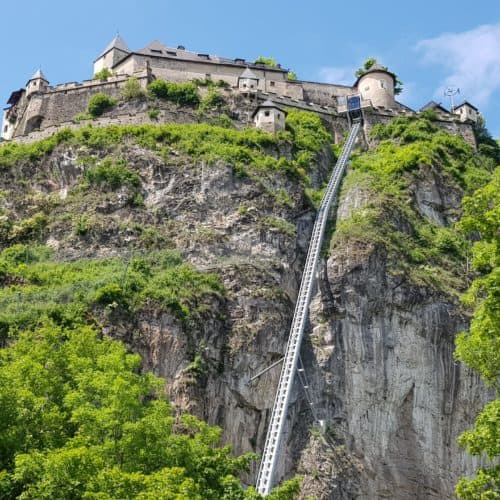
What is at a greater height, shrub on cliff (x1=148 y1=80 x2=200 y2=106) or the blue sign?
the blue sign

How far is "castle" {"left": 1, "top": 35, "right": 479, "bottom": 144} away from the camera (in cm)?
5331

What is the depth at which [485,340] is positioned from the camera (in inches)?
919

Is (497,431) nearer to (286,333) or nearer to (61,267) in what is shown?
(286,333)

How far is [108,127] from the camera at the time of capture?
4772 centimetres

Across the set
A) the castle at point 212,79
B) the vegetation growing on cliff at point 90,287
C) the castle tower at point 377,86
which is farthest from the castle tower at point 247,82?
the vegetation growing on cliff at point 90,287

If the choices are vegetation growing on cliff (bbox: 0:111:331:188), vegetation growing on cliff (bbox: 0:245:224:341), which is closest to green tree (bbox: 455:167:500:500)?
vegetation growing on cliff (bbox: 0:245:224:341)

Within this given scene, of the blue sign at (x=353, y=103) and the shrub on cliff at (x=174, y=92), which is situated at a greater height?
the blue sign at (x=353, y=103)

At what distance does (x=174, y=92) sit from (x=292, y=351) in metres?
20.8

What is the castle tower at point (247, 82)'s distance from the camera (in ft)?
178

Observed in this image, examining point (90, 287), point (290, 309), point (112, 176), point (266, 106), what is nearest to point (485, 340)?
point (290, 309)

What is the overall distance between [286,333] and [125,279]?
704 centimetres

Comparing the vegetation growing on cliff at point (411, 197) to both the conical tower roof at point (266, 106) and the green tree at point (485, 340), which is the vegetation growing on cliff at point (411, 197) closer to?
the conical tower roof at point (266, 106)

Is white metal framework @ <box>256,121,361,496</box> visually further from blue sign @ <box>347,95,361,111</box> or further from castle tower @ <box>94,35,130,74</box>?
castle tower @ <box>94,35,130,74</box>

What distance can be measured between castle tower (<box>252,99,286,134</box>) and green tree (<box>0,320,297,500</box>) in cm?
2558
